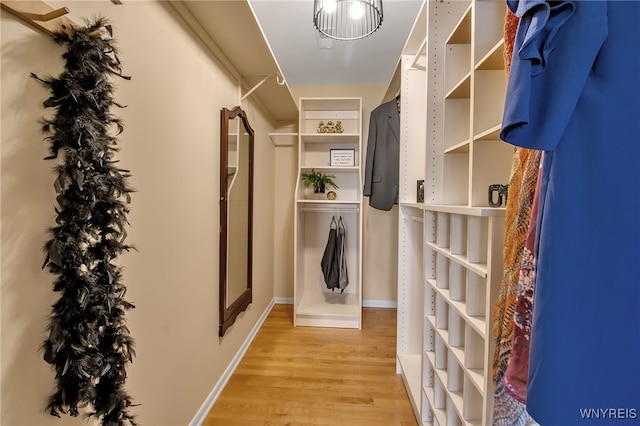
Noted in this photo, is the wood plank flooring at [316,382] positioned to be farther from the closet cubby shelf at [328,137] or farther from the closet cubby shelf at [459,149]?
the closet cubby shelf at [328,137]

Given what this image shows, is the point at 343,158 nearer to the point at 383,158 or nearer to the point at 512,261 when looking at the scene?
the point at 383,158

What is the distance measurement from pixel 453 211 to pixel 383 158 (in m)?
1.66

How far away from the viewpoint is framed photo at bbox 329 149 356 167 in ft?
10.8

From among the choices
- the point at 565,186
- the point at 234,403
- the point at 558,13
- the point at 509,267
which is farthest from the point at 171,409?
the point at 558,13

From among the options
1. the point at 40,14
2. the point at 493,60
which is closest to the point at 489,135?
the point at 493,60

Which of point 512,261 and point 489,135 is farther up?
point 489,135

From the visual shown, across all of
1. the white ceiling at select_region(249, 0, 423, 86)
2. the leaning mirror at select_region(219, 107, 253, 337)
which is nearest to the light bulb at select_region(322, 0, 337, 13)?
the white ceiling at select_region(249, 0, 423, 86)

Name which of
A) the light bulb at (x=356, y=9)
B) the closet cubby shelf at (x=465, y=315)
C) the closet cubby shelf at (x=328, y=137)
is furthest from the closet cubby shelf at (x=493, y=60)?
the closet cubby shelf at (x=328, y=137)

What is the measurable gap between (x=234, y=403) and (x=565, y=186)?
200cm

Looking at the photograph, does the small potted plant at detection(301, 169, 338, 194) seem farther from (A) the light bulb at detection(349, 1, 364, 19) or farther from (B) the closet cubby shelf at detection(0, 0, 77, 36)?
(B) the closet cubby shelf at detection(0, 0, 77, 36)

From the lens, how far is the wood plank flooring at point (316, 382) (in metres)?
1.69

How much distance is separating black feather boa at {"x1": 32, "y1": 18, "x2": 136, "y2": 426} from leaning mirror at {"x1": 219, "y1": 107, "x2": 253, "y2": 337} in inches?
42.6

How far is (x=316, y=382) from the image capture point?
6.55 feet

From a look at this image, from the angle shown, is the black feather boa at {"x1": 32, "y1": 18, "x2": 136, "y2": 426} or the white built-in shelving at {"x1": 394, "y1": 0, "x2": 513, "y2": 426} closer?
the black feather boa at {"x1": 32, "y1": 18, "x2": 136, "y2": 426}
